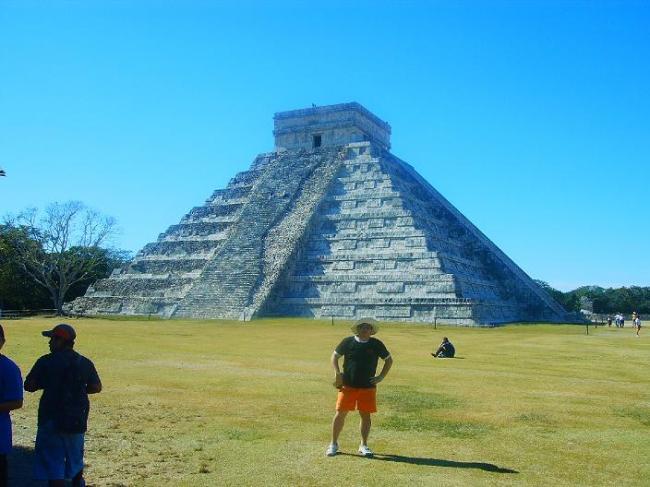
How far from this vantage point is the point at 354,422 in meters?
8.52

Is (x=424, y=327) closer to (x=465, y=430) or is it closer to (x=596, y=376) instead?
(x=596, y=376)

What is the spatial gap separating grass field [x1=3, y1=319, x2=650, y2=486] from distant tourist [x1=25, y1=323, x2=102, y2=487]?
39.5 inches

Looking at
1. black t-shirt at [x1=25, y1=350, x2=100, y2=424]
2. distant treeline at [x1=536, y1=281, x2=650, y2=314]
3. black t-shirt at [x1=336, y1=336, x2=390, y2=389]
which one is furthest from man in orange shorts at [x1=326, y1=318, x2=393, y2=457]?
distant treeline at [x1=536, y1=281, x2=650, y2=314]

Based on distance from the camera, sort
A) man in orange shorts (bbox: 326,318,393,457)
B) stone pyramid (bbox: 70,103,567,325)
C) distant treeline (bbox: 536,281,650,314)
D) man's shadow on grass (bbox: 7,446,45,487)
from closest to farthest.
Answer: man's shadow on grass (bbox: 7,446,45,487) → man in orange shorts (bbox: 326,318,393,457) → stone pyramid (bbox: 70,103,567,325) → distant treeline (bbox: 536,281,650,314)

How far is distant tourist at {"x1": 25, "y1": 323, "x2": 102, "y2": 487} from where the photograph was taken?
194 inches

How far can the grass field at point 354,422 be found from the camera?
6.14 meters

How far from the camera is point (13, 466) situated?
621 centimetres

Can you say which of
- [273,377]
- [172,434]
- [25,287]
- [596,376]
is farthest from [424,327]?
[25,287]

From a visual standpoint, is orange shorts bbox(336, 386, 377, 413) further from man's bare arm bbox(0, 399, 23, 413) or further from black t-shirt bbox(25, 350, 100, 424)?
man's bare arm bbox(0, 399, 23, 413)

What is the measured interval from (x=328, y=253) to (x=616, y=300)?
6373 centimetres

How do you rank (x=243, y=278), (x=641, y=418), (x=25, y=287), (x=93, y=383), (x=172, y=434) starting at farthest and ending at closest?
(x=25, y=287), (x=243, y=278), (x=641, y=418), (x=172, y=434), (x=93, y=383)

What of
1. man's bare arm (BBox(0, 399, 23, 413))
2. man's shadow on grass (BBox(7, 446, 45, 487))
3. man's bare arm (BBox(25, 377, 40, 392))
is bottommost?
man's shadow on grass (BBox(7, 446, 45, 487))

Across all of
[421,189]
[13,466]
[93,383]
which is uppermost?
[421,189]

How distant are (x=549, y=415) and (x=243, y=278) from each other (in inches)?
1014
